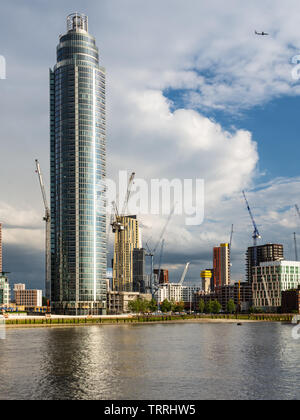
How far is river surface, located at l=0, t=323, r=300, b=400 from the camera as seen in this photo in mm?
61875

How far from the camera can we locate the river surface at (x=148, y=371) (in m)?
61.9

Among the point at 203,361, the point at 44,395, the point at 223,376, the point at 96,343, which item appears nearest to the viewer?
the point at 44,395

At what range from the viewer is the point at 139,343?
407ft

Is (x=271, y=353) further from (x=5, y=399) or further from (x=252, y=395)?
(x=5, y=399)

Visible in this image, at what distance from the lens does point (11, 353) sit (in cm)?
10219

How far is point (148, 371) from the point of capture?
77.9m

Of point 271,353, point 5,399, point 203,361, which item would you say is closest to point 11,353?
point 203,361

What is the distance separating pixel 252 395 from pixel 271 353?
46.3 metres
